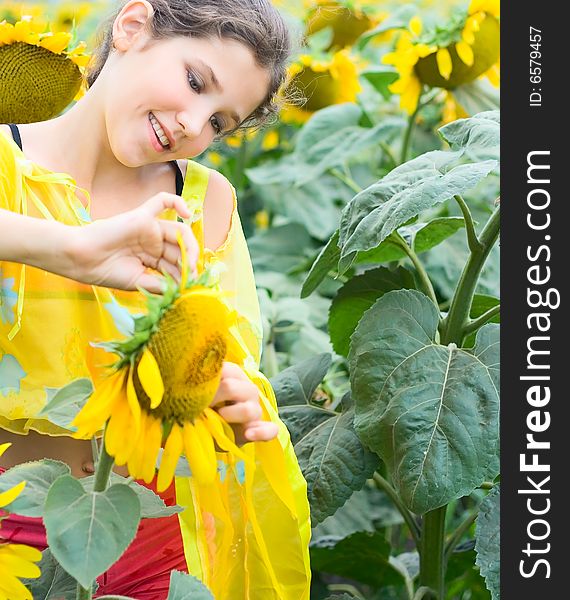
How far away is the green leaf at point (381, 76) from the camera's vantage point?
162 centimetres

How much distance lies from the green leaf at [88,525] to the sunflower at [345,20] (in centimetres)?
128

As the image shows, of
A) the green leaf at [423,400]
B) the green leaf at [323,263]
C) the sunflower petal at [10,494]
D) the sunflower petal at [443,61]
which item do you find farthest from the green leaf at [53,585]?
the sunflower petal at [443,61]

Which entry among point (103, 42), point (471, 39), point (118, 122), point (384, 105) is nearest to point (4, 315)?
point (118, 122)

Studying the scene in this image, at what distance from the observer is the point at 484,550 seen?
86 cm

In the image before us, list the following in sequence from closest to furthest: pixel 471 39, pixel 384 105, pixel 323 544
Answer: pixel 323 544 < pixel 471 39 < pixel 384 105

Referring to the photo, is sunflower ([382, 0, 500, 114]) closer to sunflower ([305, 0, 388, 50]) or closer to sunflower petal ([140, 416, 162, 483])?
sunflower ([305, 0, 388, 50])

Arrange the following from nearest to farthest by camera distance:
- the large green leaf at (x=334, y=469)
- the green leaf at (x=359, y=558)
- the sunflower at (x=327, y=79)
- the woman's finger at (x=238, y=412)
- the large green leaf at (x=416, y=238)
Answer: the woman's finger at (x=238, y=412), the large green leaf at (x=334, y=469), the large green leaf at (x=416, y=238), the green leaf at (x=359, y=558), the sunflower at (x=327, y=79)

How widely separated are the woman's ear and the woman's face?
0.02 metres

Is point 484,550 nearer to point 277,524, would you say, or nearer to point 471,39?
point 277,524

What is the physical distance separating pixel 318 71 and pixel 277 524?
3.36 ft

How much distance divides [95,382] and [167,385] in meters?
0.26

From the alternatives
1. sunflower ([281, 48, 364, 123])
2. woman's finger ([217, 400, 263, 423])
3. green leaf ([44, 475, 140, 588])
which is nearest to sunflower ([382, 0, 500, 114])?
sunflower ([281, 48, 364, 123])

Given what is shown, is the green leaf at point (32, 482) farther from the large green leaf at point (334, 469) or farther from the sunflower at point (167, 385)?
the large green leaf at point (334, 469)

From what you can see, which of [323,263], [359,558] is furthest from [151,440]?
[359,558]
